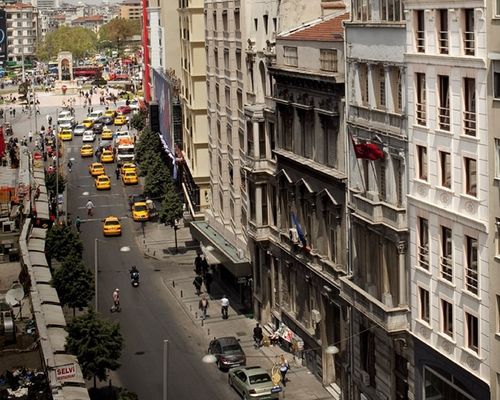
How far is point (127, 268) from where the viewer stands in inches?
3012

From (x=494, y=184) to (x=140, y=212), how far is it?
6250 cm

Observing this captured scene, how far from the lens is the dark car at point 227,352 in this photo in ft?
174

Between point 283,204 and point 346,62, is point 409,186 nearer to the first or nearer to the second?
point 346,62

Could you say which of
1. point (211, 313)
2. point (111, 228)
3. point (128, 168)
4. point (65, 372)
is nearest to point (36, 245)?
point (211, 313)

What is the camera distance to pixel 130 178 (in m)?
112

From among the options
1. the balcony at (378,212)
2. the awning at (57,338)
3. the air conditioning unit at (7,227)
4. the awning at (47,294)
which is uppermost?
the balcony at (378,212)

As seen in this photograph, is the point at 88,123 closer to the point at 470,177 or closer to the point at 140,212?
the point at 140,212

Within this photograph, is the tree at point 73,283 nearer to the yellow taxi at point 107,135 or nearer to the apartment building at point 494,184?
the apartment building at point 494,184

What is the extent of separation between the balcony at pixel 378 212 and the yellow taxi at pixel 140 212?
50848 millimetres

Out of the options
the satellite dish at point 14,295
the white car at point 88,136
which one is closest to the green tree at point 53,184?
the white car at point 88,136

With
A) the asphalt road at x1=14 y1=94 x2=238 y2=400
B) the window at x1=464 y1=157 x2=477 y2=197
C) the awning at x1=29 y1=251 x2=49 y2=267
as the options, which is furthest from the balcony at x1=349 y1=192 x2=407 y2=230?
the awning at x1=29 y1=251 x2=49 y2=267

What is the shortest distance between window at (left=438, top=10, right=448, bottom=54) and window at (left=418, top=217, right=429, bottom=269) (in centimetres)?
582

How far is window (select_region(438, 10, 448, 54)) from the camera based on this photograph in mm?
35062

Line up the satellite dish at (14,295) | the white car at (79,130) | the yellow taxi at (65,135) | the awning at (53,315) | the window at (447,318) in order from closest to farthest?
the window at (447,318) < the satellite dish at (14,295) < the awning at (53,315) < the yellow taxi at (65,135) < the white car at (79,130)
